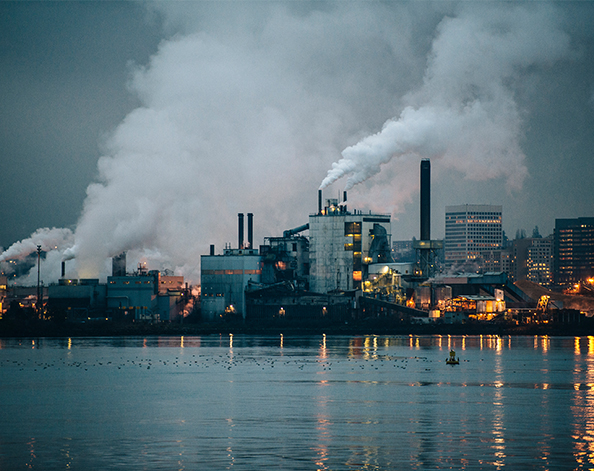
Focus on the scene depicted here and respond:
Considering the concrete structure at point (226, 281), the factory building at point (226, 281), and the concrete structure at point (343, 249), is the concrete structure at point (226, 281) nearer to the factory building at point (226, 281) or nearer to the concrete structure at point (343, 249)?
the factory building at point (226, 281)

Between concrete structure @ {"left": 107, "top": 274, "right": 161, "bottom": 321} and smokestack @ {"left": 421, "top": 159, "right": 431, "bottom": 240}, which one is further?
smokestack @ {"left": 421, "top": 159, "right": 431, "bottom": 240}

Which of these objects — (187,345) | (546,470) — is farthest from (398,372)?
(187,345)

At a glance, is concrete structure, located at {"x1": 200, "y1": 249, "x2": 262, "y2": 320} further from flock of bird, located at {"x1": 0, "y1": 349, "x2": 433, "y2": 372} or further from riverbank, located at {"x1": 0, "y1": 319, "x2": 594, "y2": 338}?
flock of bird, located at {"x1": 0, "y1": 349, "x2": 433, "y2": 372}

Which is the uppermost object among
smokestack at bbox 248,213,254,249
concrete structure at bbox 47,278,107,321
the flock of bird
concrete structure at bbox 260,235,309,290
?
smokestack at bbox 248,213,254,249

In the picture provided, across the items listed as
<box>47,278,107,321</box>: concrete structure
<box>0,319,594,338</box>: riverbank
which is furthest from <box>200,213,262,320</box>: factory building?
<box>47,278,107,321</box>: concrete structure

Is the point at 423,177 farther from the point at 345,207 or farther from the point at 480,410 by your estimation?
the point at 480,410

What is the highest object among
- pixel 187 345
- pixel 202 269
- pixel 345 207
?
pixel 345 207

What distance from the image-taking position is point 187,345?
125750 millimetres

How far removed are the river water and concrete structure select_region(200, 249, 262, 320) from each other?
77721 millimetres

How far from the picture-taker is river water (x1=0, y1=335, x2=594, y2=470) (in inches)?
1393

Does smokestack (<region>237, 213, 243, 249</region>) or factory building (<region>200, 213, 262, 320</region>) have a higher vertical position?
smokestack (<region>237, 213, 243, 249</region>)

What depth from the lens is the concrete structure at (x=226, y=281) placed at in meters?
172

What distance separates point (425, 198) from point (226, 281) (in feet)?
134

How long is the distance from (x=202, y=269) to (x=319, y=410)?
126 meters
